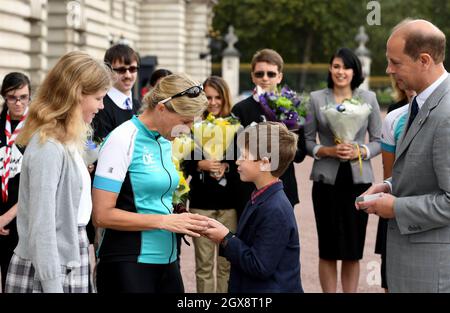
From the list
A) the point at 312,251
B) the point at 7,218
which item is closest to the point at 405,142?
the point at 7,218

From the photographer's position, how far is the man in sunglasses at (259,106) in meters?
6.24

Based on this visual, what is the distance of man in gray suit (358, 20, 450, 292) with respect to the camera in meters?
3.46

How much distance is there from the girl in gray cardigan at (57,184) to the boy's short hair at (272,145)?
838 mm

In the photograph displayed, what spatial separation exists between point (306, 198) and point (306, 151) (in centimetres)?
696

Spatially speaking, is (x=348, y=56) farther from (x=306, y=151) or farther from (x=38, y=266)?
(x=38, y=266)

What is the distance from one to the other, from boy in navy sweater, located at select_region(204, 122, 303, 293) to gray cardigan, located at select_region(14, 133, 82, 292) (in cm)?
78

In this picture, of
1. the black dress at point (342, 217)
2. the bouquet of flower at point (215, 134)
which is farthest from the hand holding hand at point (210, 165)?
the black dress at point (342, 217)

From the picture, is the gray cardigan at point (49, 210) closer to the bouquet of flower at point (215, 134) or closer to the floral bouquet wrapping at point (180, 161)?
the floral bouquet wrapping at point (180, 161)

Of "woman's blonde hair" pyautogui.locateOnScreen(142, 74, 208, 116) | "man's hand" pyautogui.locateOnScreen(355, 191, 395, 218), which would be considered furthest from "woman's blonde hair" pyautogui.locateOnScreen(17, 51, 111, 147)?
"man's hand" pyautogui.locateOnScreen(355, 191, 395, 218)

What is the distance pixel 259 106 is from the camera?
628 cm

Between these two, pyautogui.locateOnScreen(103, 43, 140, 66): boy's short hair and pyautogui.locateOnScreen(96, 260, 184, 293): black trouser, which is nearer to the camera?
pyautogui.locateOnScreen(96, 260, 184, 293): black trouser

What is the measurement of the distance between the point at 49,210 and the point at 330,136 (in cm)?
359

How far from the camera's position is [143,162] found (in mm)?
3854

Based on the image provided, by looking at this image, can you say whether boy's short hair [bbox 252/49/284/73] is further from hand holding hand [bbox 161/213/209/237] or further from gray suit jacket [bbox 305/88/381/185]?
hand holding hand [bbox 161/213/209/237]
